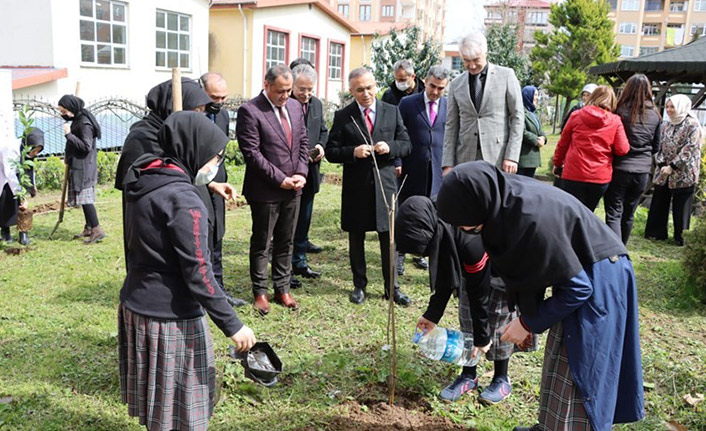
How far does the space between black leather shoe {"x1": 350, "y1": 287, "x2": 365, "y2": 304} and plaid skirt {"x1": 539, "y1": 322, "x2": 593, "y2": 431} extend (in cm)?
260

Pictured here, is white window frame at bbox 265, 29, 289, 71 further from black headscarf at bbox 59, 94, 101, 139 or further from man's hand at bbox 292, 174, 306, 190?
man's hand at bbox 292, 174, 306, 190

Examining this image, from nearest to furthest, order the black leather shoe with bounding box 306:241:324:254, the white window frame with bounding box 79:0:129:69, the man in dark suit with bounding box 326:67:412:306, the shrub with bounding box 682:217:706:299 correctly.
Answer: the man in dark suit with bounding box 326:67:412:306 < the shrub with bounding box 682:217:706:299 < the black leather shoe with bounding box 306:241:324:254 < the white window frame with bounding box 79:0:129:69

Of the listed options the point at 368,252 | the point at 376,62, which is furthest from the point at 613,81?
the point at 368,252

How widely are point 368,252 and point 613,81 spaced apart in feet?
27.6

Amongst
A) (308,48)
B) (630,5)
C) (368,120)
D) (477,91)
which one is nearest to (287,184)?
(368,120)

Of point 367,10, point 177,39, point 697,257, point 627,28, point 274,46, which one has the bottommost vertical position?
point 697,257

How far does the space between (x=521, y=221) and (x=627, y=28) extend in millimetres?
73470

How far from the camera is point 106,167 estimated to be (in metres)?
10.3

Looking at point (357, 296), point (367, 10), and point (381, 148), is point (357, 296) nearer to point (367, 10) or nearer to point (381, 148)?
point (381, 148)

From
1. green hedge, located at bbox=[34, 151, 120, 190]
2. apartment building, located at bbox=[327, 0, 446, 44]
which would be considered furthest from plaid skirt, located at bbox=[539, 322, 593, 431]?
apartment building, located at bbox=[327, 0, 446, 44]

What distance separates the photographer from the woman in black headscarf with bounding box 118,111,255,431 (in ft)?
7.83

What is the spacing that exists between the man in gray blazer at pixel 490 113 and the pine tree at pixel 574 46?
25297 millimetres

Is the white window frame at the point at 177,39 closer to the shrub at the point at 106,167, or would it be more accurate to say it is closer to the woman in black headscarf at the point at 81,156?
the shrub at the point at 106,167

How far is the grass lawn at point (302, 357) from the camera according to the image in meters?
3.32
